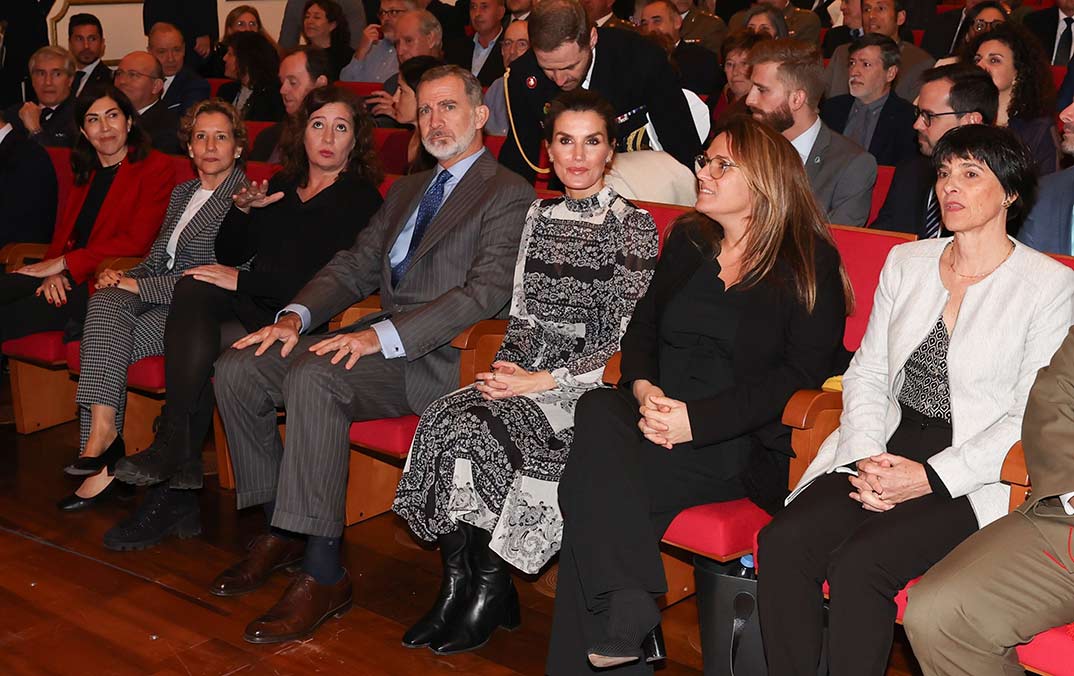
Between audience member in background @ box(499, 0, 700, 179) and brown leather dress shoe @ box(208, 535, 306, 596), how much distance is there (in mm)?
1406

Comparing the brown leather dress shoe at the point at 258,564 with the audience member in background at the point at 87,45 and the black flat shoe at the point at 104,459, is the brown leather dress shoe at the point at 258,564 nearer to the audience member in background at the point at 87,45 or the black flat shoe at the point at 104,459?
the black flat shoe at the point at 104,459

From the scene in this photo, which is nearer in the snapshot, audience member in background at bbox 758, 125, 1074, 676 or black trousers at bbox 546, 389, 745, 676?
audience member in background at bbox 758, 125, 1074, 676

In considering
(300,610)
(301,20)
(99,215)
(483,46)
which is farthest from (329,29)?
(300,610)

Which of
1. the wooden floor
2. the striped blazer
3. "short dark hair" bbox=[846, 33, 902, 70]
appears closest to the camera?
the wooden floor

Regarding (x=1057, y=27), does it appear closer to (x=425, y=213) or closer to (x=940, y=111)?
(x=940, y=111)

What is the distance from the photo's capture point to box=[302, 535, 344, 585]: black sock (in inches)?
116

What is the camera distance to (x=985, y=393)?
232 cm

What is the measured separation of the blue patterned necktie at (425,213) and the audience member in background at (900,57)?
2.21m

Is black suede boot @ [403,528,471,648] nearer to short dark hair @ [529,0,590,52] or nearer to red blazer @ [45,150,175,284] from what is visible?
short dark hair @ [529,0,590,52]

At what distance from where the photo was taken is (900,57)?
4863mm

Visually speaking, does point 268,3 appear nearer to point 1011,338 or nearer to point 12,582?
point 12,582

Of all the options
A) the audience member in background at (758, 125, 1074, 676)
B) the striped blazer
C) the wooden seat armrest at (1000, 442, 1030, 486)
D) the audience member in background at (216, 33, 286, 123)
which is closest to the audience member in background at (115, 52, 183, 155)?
the audience member in background at (216, 33, 286, 123)

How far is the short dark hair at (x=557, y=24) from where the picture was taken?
3658 mm

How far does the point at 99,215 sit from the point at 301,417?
158cm
